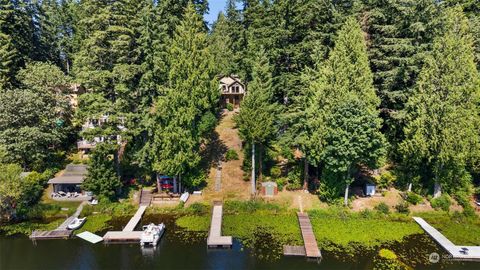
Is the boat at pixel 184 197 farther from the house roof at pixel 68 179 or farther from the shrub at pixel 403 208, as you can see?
the shrub at pixel 403 208

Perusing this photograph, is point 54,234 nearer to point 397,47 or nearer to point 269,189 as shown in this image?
point 269,189

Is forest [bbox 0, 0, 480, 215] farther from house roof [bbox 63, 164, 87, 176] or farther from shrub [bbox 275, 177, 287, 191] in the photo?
house roof [bbox 63, 164, 87, 176]

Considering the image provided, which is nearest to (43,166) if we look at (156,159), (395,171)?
(156,159)

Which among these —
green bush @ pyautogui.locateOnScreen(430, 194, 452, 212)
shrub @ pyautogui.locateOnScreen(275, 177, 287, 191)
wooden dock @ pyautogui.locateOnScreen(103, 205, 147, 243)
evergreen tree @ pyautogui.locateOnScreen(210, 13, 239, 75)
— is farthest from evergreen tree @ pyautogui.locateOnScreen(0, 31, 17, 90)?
green bush @ pyautogui.locateOnScreen(430, 194, 452, 212)

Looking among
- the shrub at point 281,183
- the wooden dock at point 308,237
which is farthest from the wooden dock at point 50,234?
the shrub at point 281,183

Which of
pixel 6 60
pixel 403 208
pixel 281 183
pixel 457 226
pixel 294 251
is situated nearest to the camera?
pixel 294 251

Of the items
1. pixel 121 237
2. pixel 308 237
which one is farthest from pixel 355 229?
pixel 121 237
